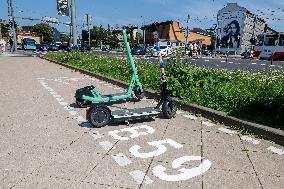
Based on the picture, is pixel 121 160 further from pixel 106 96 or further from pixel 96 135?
pixel 106 96

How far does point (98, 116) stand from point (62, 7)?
21.4 meters

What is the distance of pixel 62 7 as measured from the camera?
24.6 m

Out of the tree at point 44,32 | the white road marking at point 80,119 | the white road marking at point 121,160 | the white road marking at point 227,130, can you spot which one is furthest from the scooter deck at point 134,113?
the tree at point 44,32

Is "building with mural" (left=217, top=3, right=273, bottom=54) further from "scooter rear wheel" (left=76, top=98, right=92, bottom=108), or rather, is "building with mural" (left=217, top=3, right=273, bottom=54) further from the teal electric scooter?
"scooter rear wheel" (left=76, top=98, right=92, bottom=108)

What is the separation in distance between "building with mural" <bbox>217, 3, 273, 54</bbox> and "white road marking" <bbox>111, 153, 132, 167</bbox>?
72.8 metres

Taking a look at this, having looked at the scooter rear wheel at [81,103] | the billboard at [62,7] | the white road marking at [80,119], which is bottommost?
the white road marking at [80,119]

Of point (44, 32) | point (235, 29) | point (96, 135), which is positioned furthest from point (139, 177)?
point (44, 32)

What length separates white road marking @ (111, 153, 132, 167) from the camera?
4000 millimetres

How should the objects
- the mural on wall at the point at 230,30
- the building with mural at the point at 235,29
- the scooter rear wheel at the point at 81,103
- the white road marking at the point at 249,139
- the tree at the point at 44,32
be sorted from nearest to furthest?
the white road marking at the point at 249,139, the scooter rear wheel at the point at 81,103, the building with mural at the point at 235,29, the mural on wall at the point at 230,30, the tree at the point at 44,32

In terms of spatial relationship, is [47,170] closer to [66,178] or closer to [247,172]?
[66,178]

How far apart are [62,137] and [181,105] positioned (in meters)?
3.17

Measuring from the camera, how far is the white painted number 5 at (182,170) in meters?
3.62

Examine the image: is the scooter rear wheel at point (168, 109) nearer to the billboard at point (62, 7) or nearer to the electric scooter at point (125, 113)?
the electric scooter at point (125, 113)

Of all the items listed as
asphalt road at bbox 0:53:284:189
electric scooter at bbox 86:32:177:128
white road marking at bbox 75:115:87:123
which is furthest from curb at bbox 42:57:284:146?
white road marking at bbox 75:115:87:123
